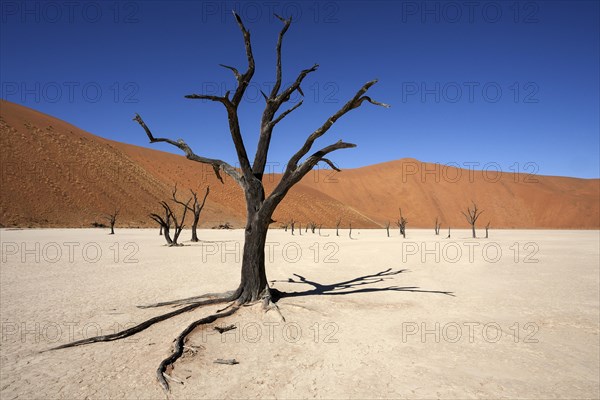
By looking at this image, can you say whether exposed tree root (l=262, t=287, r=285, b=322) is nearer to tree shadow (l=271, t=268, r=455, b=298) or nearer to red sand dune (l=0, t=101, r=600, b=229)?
tree shadow (l=271, t=268, r=455, b=298)

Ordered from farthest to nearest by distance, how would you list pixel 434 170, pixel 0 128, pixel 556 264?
pixel 434 170 < pixel 0 128 < pixel 556 264

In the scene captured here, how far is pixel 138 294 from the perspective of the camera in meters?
8.16

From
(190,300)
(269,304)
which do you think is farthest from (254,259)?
(190,300)

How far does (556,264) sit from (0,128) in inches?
2798

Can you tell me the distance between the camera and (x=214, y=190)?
80250mm

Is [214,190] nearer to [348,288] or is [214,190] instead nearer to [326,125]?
[348,288]

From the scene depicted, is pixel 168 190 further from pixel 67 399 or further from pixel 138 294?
pixel 67 399

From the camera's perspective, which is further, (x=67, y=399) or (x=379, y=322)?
(x=379, y=322)

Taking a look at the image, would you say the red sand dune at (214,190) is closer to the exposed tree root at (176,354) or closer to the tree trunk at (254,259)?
the tree trunk at (254,259)

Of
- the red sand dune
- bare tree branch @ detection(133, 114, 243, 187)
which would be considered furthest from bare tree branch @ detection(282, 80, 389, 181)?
the red sand dune

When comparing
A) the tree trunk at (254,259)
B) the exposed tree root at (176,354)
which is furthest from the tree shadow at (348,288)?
the exposed tree root at (176,354)

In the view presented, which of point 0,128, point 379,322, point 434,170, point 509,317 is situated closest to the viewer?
point 379,322

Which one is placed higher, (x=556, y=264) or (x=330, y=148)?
(x=330, y=148)

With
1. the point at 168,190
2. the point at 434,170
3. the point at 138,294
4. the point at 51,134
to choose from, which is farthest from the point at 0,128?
the point at 434,170
